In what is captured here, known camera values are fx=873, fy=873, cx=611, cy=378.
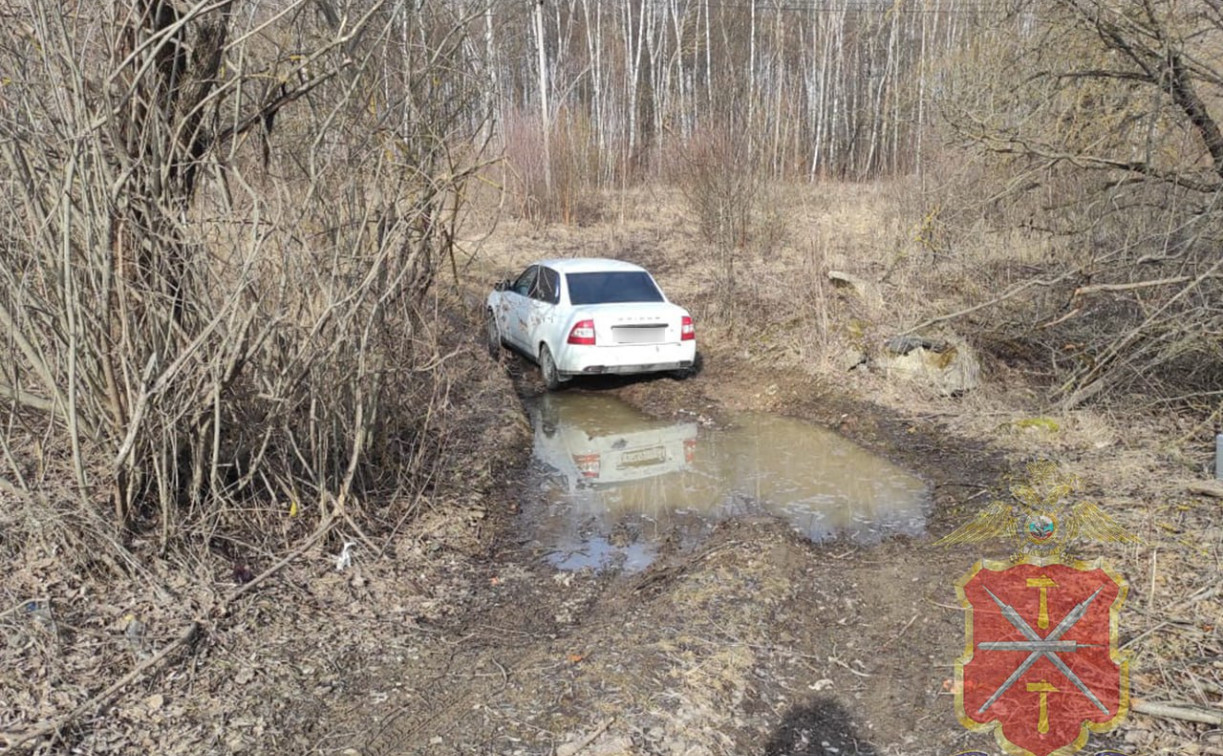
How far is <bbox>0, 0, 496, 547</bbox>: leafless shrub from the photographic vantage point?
172 inches

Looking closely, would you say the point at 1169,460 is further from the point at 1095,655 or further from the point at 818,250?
the point at 818,250

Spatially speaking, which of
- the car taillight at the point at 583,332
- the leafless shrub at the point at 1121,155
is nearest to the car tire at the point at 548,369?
the car taillight at the point at 583,332

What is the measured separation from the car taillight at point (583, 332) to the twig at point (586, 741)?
662 cm

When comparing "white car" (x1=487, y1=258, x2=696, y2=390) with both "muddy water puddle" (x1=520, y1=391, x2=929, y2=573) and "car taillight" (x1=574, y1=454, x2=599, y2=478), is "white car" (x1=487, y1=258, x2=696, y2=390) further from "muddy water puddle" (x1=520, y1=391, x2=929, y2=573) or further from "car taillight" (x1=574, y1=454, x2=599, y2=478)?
"car taillight" (x1=574, y1=454, x2=599, y2=478)

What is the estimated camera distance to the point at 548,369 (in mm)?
10711

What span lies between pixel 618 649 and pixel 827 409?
244 inches

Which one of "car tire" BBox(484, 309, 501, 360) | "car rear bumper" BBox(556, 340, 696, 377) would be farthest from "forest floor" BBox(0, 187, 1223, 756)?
"car tire" BBox(484, 309, 501, 360)

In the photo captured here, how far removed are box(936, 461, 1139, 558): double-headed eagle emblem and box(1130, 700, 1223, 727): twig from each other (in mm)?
1799

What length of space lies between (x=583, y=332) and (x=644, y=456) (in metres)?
2.04

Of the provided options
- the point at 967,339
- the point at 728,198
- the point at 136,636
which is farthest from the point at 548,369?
the point at 136,636

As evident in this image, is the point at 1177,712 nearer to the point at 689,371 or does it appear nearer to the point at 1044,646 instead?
the point at 1044,646

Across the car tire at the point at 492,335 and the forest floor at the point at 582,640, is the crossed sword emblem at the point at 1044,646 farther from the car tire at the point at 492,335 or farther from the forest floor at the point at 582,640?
the car tire at the point at 492,335

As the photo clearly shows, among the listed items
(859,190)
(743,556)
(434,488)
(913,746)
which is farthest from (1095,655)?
(859,190)

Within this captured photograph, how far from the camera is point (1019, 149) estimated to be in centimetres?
809
